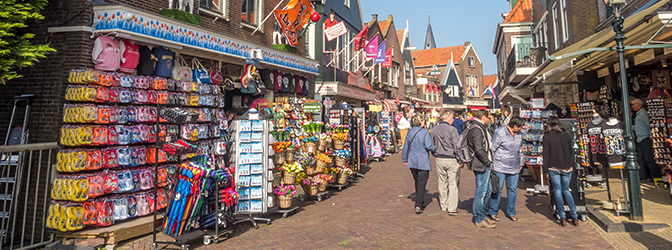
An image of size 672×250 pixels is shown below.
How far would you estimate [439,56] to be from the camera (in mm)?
48250

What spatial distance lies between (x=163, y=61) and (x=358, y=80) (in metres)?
12.2

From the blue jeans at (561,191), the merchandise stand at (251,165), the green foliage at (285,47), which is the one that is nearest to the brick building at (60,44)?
the merchandise stand at (251,165)

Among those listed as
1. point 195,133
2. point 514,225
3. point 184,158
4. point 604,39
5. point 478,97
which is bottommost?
point 514,225

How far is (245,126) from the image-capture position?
6246 mm

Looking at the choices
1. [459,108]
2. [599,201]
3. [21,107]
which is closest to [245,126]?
[21,107]

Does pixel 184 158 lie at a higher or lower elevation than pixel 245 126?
lower

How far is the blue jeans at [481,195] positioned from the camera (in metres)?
5.78

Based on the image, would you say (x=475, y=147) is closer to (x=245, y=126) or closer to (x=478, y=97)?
(x=245, y=126)

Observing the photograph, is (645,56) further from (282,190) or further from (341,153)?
(282,190)

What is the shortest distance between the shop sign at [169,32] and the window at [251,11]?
139 cm

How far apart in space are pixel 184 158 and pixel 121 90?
1.64 metres

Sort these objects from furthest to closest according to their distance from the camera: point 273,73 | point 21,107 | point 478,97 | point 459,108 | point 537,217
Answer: point 478,97
point 459,108
point 273,73
point 537,217
point 21,107

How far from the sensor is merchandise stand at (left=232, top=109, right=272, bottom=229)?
6160 millimetres

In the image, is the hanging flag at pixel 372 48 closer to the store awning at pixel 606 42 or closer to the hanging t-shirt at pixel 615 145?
the store awning at pixel 606 42
